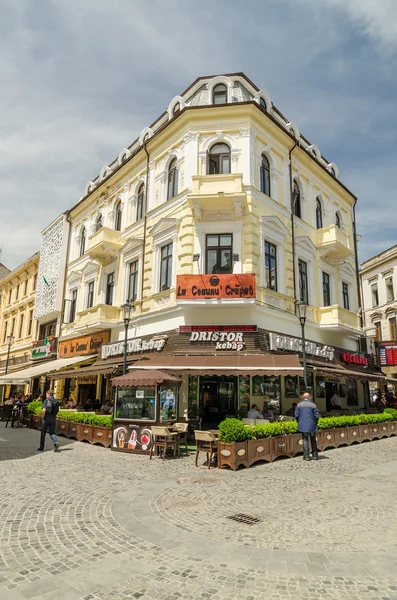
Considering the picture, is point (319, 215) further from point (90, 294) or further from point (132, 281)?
point (90, 294)

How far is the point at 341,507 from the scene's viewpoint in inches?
280

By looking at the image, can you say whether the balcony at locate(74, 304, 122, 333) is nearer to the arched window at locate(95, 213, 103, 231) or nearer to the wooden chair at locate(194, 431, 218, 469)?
the arched window at locate(95, 213, 103, 231)

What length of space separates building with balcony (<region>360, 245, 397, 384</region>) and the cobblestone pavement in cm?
3217

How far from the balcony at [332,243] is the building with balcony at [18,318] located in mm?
22417

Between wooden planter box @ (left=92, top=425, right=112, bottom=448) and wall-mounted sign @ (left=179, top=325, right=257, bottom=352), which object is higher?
wall-mounted sign @ (left=179, top=325, right=257, bottom=352)

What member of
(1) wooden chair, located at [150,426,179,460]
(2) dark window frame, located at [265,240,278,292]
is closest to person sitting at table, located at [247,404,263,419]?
(1) wooden chair, located at [150,426,179,460]

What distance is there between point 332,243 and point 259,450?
13089mm

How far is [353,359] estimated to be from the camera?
2166cm

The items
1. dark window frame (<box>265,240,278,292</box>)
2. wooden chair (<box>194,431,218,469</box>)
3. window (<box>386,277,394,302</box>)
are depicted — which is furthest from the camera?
window (<box>386,277,394,302</box>)

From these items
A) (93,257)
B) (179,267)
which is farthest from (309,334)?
(93,257)

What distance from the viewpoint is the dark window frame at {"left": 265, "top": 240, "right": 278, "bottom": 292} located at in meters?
17.7

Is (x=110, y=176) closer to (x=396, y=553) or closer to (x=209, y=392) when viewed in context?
(x=209, y=392)

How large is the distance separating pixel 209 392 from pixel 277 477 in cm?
763

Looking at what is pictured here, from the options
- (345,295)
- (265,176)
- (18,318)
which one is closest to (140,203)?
(265,176)
